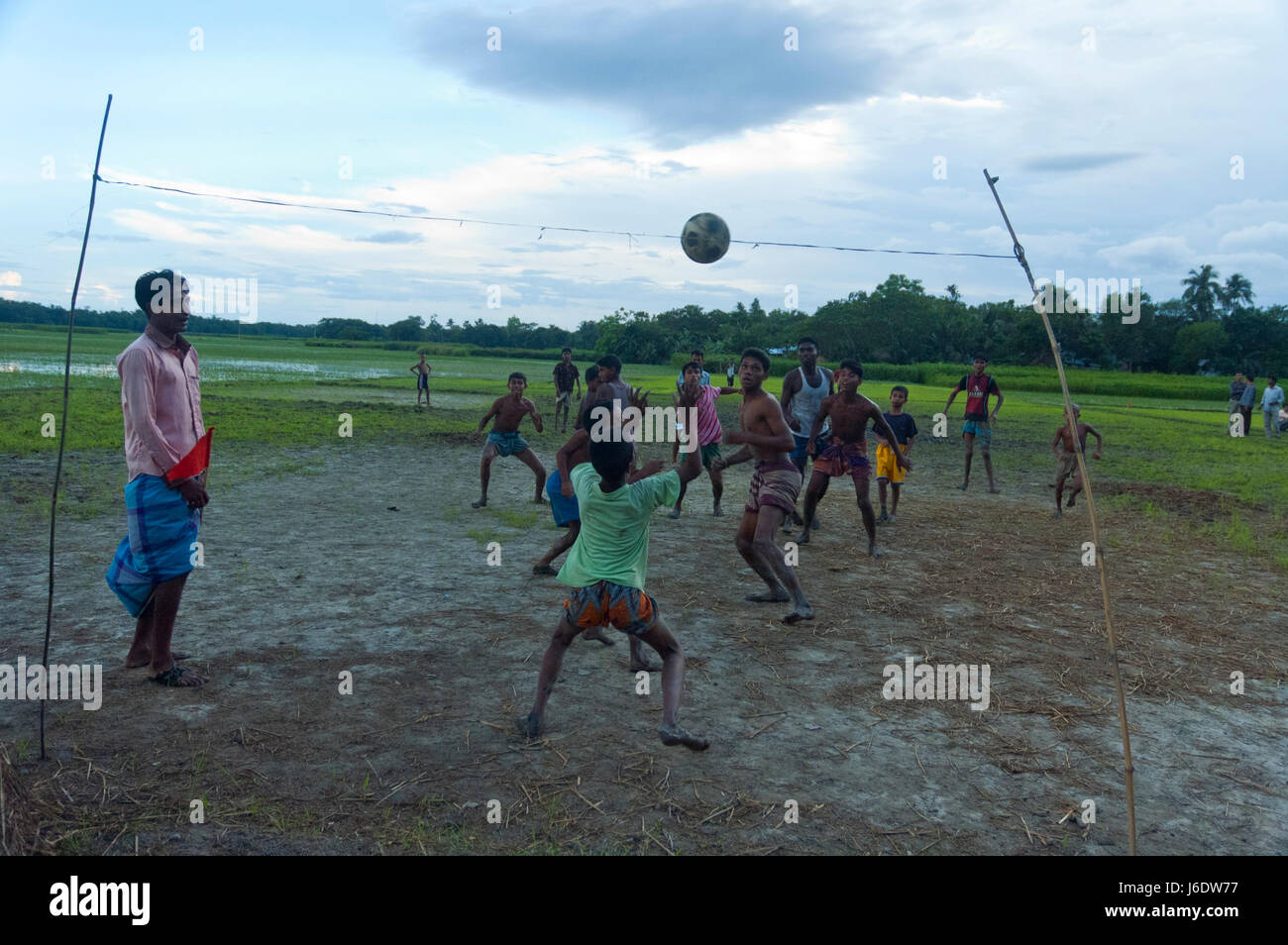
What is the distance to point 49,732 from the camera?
4.42 m

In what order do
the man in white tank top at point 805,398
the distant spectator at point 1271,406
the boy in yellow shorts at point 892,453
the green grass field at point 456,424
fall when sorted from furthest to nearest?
the distant spectator at point 1271,406
the green grass field at point 456,424
the boy in yellow shorts at point 892,453
the man in white tank top at point 805,398

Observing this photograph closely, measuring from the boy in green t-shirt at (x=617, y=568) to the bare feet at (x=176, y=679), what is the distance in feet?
6.48

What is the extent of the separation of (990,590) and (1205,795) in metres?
3.85

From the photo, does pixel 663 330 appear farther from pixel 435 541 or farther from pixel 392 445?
pixel 435 541

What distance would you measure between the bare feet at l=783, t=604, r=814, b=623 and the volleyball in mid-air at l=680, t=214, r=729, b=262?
4.25m

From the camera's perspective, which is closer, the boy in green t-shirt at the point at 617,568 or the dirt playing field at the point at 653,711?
the dirt playing field at the point at 653,711

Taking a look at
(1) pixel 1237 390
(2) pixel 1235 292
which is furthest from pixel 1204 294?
(1) pixel 1237 390

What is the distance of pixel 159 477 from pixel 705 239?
6220 mm

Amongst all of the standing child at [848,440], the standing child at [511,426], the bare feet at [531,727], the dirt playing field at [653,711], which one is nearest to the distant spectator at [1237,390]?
the dirt playing field at [653,711]

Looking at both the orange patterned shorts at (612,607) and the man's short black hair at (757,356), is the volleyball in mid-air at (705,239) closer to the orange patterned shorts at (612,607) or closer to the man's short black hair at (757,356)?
the man's short black hair at (757,356)

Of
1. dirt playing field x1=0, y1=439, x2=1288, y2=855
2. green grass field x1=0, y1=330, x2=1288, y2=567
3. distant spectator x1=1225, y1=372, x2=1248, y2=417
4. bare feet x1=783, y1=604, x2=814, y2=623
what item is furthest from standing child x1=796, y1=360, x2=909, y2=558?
distant spectator x1=1225, y1=372, x2=1248, y2=417

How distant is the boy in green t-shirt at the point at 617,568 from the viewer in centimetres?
447

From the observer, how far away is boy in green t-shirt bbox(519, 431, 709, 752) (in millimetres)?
4469
